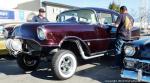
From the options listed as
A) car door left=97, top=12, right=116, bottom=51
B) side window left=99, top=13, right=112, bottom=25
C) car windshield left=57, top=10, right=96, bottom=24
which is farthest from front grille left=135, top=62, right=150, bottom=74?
side window left=99, top=13, right=112, bottom=25

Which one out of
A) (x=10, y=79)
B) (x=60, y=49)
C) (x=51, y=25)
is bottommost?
(x=10, y=79)

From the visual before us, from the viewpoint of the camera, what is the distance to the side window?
7.96 meters

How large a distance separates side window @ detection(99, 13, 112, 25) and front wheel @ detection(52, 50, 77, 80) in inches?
66.5

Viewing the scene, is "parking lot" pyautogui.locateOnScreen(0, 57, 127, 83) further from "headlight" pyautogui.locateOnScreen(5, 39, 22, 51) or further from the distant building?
the distant building

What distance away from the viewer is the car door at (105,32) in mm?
7663

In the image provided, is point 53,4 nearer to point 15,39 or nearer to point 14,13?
point 14,13

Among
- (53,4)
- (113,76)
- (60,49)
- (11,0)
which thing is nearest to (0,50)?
(60,49)

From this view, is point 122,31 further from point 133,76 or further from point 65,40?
point 133,76

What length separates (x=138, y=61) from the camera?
545cm

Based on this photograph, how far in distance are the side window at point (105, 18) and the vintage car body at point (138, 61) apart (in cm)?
224

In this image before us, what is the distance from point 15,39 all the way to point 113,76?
2500mm

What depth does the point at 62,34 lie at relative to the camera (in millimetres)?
6461

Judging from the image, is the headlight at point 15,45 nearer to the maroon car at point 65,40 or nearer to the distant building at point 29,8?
the maroon car at point 65,40

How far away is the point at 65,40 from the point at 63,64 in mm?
560
